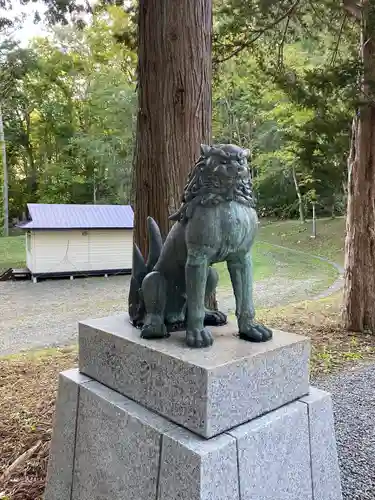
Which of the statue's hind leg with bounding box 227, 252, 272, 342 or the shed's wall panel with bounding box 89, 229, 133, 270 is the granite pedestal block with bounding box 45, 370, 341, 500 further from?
the shed's wall panel with bounding box 89, 229, 133, 270

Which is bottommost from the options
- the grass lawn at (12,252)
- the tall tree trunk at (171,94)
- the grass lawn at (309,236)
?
the grass lawn at (12,252)

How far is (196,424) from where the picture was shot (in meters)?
1.30

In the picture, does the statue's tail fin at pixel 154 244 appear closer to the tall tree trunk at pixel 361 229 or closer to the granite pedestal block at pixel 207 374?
the granite pedestal block at pixel 207 374

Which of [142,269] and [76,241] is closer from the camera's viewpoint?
[142,269]

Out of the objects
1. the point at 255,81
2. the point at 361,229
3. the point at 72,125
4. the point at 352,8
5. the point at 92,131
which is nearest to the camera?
the point at 352,8

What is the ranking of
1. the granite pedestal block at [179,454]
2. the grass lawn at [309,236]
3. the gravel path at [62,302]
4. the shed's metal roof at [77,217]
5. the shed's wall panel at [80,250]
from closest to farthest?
the granite pedestal block at [179,454] < the gravel path at [62,302] < the shed's wall panel at [80,250] < the shed's metal roof at [77,217] < the grass lawn at [309,236]

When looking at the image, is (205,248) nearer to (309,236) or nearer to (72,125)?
(309,236)

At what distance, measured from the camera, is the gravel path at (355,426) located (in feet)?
6.91

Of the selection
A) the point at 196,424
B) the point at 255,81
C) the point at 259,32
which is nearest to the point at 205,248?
the point at 196,424

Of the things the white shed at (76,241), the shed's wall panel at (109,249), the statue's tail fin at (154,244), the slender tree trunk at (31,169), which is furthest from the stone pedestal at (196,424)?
the slender tree trunk at (31,169)

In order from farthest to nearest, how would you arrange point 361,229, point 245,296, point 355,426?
point 361,229, point 355,426, point 245,296

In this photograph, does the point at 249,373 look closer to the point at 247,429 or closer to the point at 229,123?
the point at 247,429

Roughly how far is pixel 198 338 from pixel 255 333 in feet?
0.75

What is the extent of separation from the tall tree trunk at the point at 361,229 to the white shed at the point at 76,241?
8.59 metres
